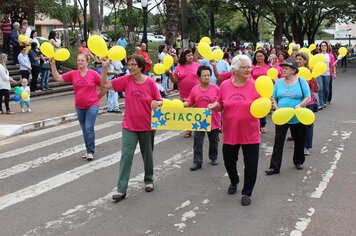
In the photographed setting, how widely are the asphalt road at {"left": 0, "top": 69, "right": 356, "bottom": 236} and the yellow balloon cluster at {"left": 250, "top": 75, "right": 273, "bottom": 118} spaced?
3.60 feet

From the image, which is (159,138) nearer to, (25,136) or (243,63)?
(25,136)

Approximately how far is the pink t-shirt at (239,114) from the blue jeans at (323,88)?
27.7 ft

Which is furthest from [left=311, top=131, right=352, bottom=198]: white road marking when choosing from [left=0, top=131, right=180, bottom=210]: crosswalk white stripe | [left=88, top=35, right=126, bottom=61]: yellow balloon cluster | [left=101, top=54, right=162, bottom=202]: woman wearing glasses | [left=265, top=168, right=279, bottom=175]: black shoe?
[left=0, top=131, right=180, bottom=210]: crosswalk white stripe

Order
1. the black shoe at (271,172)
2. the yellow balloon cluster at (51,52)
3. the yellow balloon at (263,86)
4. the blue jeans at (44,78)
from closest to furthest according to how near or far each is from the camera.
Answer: the yellow balloon at (263,86) < the black shoe at (271,172) < the yellow balloon cluster at (51,52) < the blue jeans at (44,78)

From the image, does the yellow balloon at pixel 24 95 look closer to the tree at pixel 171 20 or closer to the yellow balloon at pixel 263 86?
the yellow balloon at pixel 263 86

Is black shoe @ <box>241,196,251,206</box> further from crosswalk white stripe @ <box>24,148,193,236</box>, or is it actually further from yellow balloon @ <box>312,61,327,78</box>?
yellow balloon @ <box>312,61,327,78</box>

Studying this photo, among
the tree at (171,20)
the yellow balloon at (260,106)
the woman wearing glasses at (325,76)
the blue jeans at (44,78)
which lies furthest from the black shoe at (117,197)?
the tree at (171,20)

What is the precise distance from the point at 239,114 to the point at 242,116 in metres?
0.04

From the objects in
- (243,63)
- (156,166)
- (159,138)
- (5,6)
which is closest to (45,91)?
(5,6)

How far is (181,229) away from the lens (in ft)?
15.4

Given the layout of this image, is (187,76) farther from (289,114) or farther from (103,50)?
(289,114)

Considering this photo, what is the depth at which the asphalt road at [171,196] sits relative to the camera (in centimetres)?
479

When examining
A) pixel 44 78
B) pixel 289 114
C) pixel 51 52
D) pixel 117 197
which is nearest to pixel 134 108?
pixel 117 197

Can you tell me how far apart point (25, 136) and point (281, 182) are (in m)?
6.16
